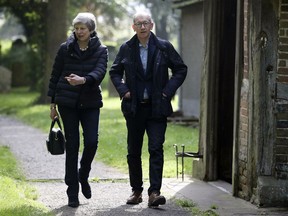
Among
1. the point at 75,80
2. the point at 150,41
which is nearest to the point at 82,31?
the point at 75,80

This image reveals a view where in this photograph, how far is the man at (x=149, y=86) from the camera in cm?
820

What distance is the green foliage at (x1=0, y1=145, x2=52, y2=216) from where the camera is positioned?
25.1 feet

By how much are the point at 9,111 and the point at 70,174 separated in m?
16.4

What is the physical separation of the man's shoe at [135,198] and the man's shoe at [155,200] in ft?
0.98

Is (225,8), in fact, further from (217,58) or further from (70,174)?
(70,174)

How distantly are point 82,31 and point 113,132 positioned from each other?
9.13 m

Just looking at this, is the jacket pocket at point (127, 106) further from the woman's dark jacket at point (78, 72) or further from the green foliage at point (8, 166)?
the green foliage at point (8, 166)

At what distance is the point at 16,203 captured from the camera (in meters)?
8.00

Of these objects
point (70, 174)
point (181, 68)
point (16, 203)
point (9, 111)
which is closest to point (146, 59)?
point (181, 68)

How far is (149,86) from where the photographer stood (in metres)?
8.27

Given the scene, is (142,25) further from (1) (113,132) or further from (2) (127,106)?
(1) (113,132)

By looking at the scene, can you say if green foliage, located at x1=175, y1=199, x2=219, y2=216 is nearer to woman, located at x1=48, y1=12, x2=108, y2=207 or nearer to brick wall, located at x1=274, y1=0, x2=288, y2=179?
brick wall, located at x1=274, y1=0, x2=288, y2=179

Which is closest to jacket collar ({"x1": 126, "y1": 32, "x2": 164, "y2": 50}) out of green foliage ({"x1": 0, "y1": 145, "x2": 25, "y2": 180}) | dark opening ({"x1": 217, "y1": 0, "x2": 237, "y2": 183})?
dark opening ({"x1": 217, "y1": 0, "x2": 237, "y2": 183})

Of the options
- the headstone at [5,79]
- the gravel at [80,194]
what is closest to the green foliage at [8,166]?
the gravel at [80,194]
